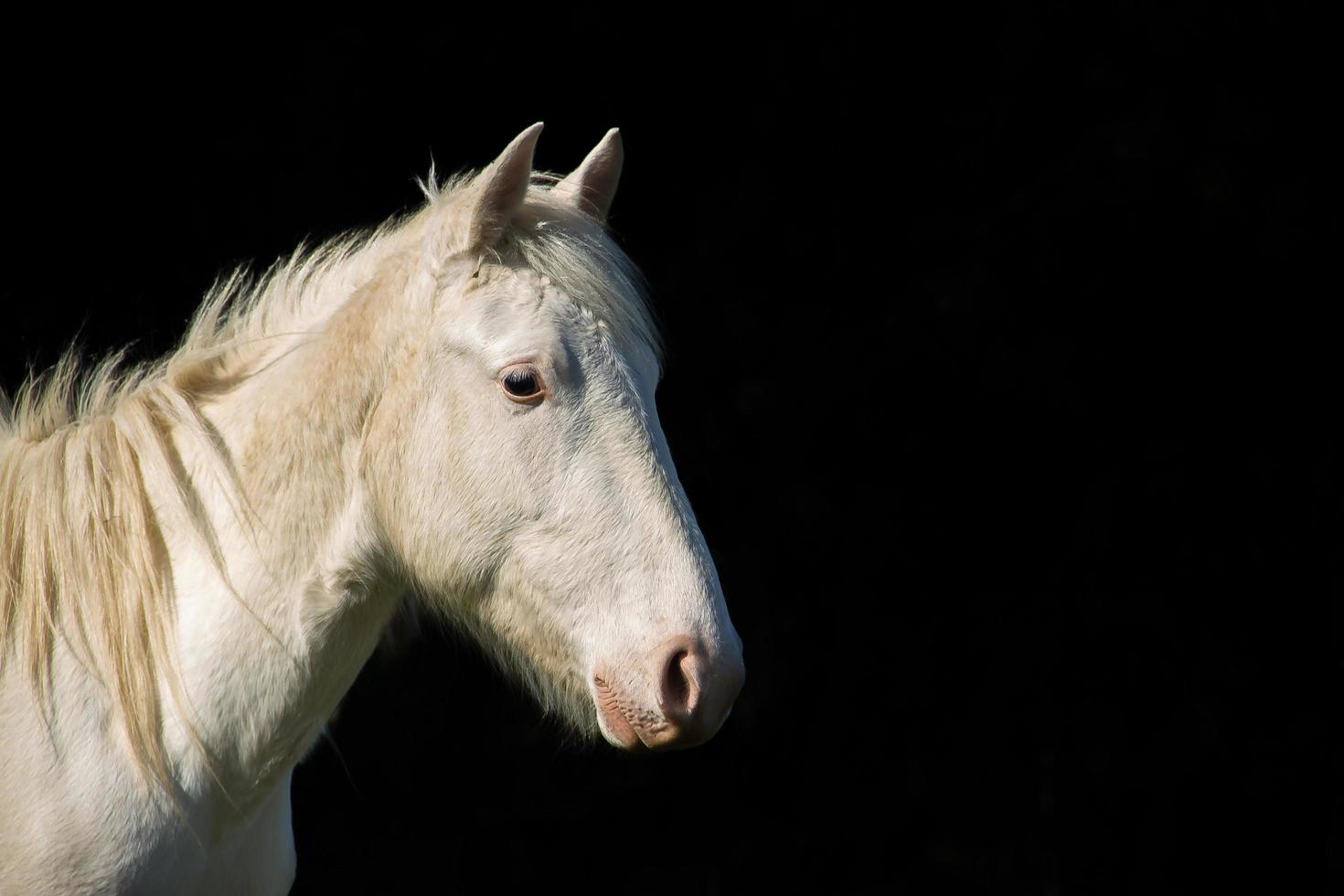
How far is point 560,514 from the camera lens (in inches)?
51.9

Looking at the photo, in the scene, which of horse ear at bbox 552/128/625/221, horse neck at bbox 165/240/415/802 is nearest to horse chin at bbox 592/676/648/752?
horse neck at bbox 165/240/415/802

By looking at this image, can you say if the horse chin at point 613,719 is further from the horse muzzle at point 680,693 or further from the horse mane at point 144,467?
the horse mane at point 144,467

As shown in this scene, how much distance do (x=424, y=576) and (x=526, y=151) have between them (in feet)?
1.63

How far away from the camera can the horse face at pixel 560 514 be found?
4.13 ft

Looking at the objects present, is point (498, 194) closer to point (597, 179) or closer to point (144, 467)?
point (597, 179)

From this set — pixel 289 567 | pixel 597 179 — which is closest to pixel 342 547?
pixel 289 567

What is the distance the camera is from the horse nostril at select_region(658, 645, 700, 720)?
1234 millimetres

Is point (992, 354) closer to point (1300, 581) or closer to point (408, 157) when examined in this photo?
point (1300, 581)

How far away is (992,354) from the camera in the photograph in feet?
11.1

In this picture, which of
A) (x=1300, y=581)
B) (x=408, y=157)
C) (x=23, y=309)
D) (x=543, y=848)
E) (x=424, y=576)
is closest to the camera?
(x=424, y=576)

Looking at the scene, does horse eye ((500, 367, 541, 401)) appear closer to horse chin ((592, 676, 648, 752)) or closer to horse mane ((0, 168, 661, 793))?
horse mane ((0, 168, 661, 793))

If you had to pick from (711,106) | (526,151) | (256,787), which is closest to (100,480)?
(256,787)

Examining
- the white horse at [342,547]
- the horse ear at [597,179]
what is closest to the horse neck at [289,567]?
the white horse at [342,547]

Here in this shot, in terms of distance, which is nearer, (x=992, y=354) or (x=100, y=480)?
(x=100, y=480)
